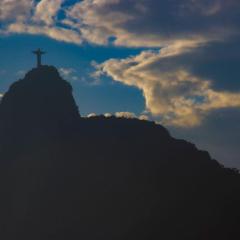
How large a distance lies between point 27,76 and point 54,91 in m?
7.02

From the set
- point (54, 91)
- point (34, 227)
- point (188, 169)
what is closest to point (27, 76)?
point (54, 91)

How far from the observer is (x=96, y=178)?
11406 cm

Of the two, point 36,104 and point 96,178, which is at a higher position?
point 36,104

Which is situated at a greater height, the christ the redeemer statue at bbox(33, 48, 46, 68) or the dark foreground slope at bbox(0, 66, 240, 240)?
the christ the redeemer statue at bbox(33, 48, 46, 68)

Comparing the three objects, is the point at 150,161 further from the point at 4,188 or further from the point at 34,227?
the point at 4,188

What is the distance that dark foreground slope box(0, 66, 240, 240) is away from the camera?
98.4 meters

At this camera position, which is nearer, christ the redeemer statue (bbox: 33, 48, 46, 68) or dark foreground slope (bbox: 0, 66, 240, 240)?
dark foreground slope (bbox: 0, 66, 240, 240)

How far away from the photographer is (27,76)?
13950 cm

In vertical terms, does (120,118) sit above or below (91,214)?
above

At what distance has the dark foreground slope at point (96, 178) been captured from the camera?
98.4 m

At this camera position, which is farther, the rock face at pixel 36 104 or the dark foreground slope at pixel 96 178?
the rock face at pixel 36 104

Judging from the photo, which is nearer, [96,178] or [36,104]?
[96,178]

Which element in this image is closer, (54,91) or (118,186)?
(118,186)

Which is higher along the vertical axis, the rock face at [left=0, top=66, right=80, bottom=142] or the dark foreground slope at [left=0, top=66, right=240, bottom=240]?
the rock face at [left=0, top=66, right=80, bottom=142]
